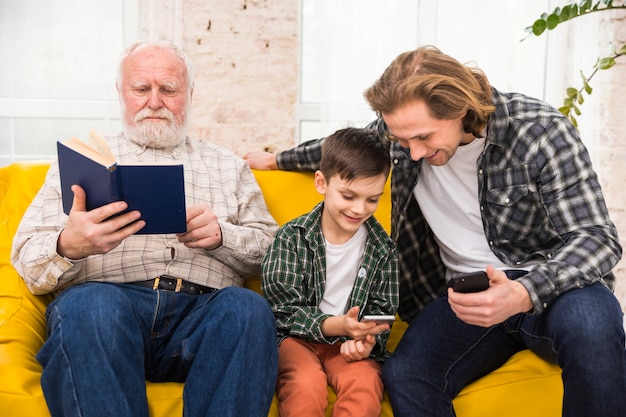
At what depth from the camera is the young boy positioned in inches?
66.7

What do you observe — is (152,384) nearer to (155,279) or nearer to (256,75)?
(155,279)

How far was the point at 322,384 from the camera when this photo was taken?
170 centimetres

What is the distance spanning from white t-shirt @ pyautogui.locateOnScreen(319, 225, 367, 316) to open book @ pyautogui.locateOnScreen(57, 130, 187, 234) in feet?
1.46

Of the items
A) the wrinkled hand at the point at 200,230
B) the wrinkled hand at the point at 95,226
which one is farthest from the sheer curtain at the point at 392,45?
the wrinkled hand at the point at 95,226

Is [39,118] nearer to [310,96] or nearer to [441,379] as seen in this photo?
[310,96]

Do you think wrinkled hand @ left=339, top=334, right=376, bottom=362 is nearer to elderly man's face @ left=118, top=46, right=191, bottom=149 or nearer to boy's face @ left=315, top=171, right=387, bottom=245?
boy's face @ left=315, top=171, right=387, bottom=245

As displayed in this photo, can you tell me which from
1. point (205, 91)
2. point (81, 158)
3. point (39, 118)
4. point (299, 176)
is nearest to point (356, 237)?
point (299, 176)

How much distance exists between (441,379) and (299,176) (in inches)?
34.8

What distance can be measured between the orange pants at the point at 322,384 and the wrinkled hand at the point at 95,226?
0.51 m

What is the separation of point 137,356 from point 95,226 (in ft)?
1.03

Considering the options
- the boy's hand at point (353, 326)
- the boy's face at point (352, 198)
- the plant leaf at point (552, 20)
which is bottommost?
the boy's hand at point (353, 326)

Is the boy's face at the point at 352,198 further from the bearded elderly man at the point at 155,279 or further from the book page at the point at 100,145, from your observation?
the book page at the point at 100,145

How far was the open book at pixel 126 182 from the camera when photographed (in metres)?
1.58

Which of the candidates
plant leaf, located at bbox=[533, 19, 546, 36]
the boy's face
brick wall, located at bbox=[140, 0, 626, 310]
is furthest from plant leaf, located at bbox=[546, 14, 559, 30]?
the boy's face
